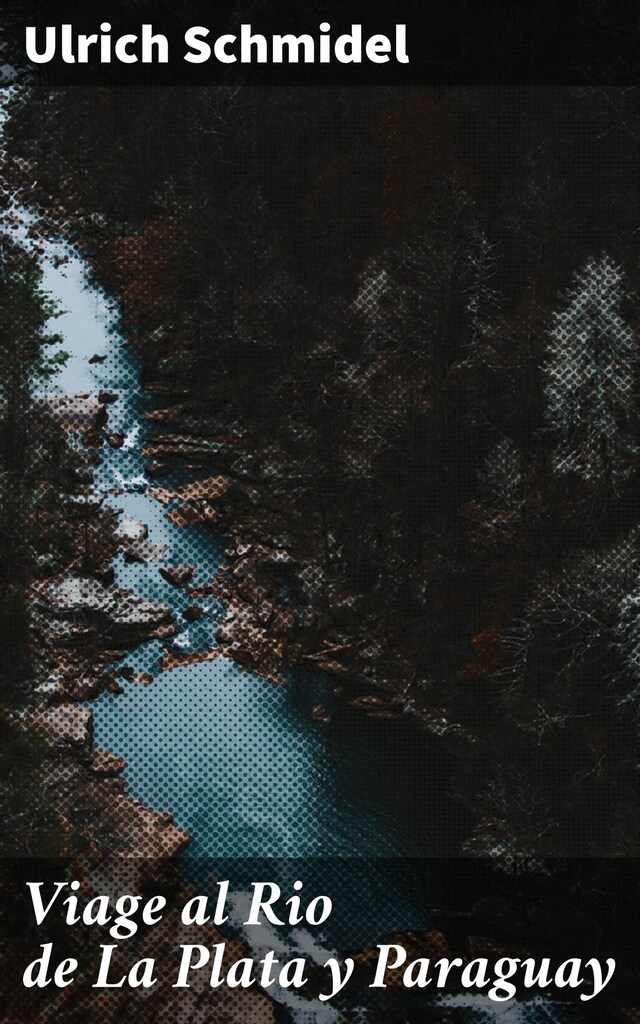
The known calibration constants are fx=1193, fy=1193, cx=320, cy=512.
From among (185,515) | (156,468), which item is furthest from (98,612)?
(156,468)

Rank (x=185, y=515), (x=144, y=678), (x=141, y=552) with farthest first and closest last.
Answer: (x=185, y=515) → (x=141, y=552) → (x=144, y=678)

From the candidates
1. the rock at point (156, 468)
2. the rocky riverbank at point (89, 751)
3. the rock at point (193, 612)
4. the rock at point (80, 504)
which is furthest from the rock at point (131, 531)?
the rock at point (193, 612)

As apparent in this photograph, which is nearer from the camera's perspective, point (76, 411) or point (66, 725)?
point (66, 725)

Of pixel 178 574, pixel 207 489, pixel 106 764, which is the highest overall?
pixel 207 489

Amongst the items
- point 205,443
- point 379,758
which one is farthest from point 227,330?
point 379,758

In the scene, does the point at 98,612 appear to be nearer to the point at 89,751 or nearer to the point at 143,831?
the point at 89,751

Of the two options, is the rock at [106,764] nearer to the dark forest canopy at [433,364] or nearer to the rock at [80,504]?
the dark forest canopy at [433,364]

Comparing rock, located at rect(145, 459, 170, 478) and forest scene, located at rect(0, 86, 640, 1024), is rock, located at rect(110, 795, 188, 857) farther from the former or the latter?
rock, located at rect(145, 459, 170, 478)

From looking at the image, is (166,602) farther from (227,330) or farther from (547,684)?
(547,684)
